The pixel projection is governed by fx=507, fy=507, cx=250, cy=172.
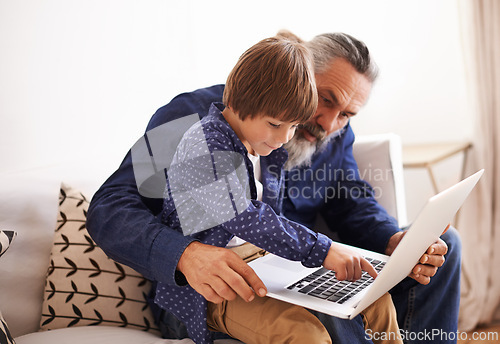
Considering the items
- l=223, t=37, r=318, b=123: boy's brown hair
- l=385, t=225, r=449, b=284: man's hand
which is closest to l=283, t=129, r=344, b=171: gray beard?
l=223, t=37, r=318, b=123: boy's brown hair

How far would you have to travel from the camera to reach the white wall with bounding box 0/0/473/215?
142cm

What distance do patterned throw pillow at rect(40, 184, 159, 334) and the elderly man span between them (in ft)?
0.27

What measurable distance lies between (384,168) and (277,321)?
813 millimetres

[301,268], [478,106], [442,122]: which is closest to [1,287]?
[301,268]

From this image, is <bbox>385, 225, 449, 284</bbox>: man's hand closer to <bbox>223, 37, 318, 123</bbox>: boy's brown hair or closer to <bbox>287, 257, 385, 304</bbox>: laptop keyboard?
<bbox>287, 257, 385, 304</bbox>: laptop keyboard

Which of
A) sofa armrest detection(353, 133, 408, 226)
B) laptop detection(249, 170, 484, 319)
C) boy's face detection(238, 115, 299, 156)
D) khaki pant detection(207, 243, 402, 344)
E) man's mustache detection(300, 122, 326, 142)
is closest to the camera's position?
laptop detection(249, 170, 484, 319)

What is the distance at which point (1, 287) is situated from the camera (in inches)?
45.1

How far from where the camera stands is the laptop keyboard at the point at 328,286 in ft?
3.01

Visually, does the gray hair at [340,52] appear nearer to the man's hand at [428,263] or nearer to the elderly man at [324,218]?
the elderly man at [324,218]

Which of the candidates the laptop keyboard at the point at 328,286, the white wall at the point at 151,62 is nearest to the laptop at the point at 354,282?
the laptop keyboard at the point at 328,286

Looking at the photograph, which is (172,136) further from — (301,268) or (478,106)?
(478,106)

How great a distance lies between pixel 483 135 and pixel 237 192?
1486mm

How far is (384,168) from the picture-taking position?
63.2 inches

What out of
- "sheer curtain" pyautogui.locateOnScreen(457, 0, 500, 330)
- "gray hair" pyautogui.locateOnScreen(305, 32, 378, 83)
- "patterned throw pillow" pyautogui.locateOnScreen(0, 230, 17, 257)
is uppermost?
"gray hair" pyautogui.locateOnScreen(305, 32, 378, 83)
